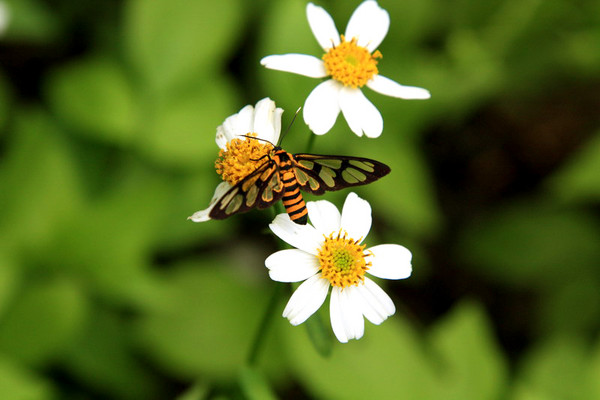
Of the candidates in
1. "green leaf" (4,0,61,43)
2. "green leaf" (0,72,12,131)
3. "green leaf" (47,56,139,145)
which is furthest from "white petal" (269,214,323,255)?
"green leaf" (4,0,61,43)

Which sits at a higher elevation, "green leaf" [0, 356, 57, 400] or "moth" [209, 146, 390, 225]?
"moth" [209, 146, 390, 225]

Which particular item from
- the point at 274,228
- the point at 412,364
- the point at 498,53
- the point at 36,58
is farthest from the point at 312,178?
the point at 36,58

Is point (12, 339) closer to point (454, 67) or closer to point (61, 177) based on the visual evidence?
point (61, 177)

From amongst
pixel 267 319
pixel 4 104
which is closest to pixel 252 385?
pixel 267 319

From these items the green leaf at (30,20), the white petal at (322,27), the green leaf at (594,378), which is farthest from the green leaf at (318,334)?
the green leaf at (30,20)

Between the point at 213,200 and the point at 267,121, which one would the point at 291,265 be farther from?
the point at 267,121

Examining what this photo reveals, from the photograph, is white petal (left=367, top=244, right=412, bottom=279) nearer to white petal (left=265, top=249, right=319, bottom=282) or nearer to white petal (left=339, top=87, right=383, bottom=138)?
white petal (left=265, top=249, right=319, bottom=282)

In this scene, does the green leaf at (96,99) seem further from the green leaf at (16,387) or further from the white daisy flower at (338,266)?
the white daisy flower at (338,266)
